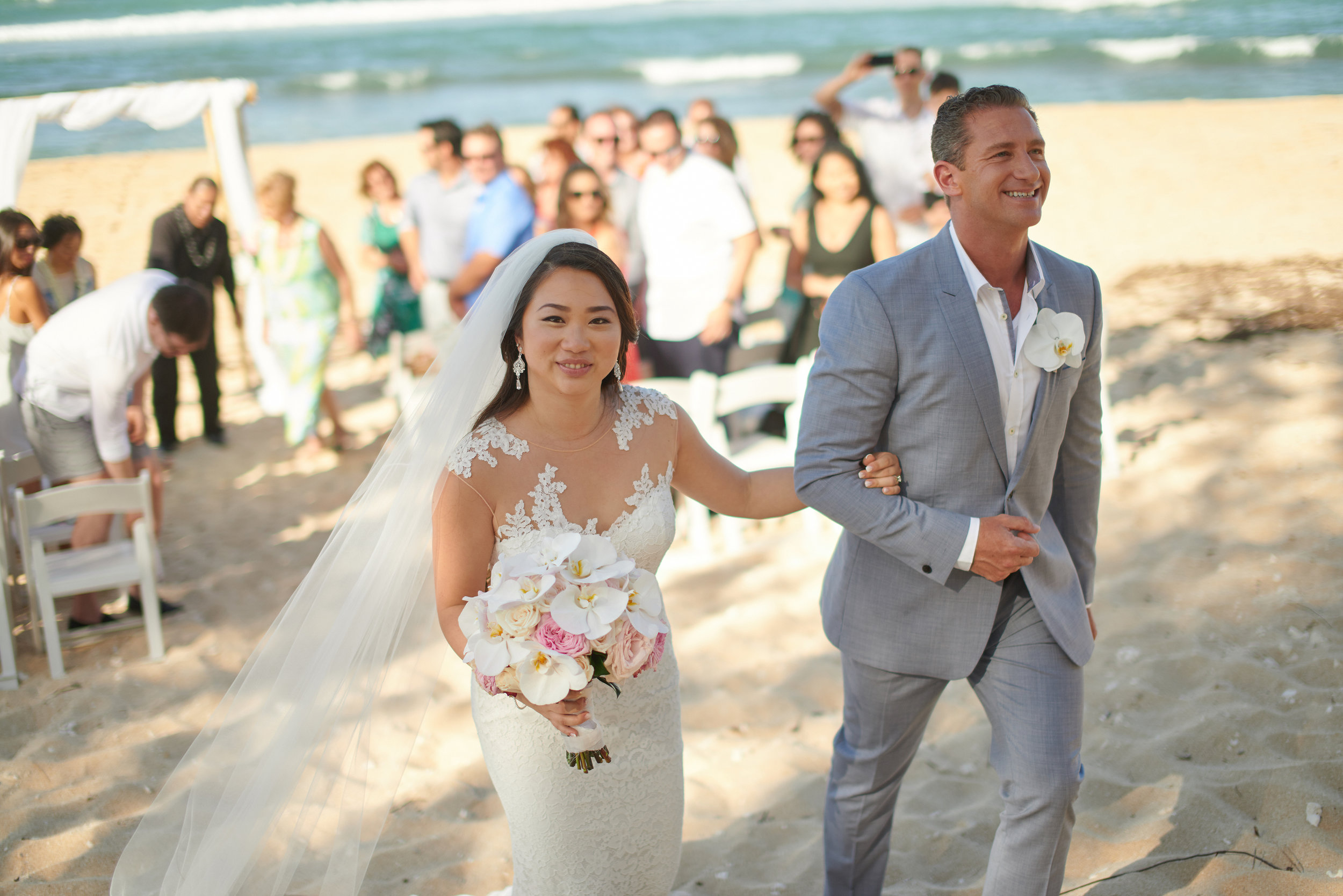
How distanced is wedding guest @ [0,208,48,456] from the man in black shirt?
213 cm

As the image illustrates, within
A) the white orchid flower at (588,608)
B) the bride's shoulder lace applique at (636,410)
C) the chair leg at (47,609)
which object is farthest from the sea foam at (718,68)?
the white orchid flower at (588,608)

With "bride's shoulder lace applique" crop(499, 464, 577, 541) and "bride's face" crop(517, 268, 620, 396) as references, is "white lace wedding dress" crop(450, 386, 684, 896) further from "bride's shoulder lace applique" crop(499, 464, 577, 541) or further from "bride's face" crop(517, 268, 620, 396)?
"bride's face" crop(517, 268, 620, 396)

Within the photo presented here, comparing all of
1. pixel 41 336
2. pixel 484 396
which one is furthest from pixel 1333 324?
pixel 41 336

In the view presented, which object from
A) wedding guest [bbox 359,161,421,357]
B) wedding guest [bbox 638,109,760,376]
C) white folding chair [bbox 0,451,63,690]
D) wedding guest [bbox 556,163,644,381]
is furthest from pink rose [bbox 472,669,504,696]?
wedding guest [bbox 359,161,421,357]

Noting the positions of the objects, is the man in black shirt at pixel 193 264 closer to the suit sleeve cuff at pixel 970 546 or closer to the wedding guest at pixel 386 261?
the wedding guest at pixel 386 261

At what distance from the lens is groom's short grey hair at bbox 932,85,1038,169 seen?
2.57 metres

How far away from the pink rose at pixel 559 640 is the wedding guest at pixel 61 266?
5099mm

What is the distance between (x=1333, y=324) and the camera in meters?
7.71

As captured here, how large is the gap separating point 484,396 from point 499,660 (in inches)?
40.2

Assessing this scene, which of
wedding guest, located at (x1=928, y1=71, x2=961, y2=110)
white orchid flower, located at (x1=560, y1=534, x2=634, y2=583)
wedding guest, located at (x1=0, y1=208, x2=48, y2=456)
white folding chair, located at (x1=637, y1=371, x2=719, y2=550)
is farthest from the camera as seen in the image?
wedding guest, located at (x1=928, y1=71, x2=961, y2=110)

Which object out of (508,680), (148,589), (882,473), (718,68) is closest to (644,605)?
(508,680)

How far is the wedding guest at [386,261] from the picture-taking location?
898 cm

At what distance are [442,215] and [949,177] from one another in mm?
6412

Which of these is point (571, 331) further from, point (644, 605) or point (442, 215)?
point (442, 215)
